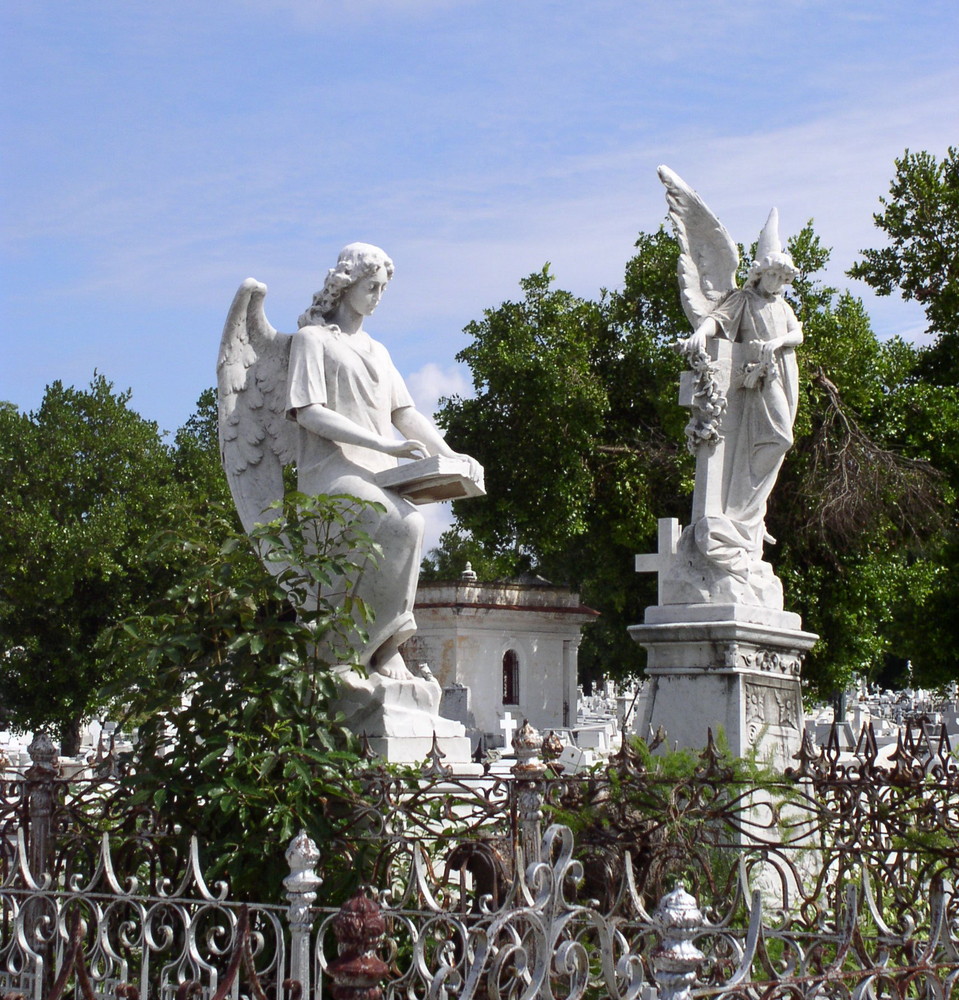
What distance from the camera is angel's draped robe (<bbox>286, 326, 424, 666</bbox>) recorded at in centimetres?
626

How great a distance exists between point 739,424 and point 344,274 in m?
3.65

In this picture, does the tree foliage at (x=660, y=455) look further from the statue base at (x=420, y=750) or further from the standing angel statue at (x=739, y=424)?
the statue base at (x=420, y=750)

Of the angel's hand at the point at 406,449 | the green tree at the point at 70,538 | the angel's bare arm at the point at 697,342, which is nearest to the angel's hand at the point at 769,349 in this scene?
the angel's bare arm at the point at 697,342

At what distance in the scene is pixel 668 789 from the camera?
5961 mm

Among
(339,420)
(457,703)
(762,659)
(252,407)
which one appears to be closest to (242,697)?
(339,420)

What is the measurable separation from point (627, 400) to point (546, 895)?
19.2m

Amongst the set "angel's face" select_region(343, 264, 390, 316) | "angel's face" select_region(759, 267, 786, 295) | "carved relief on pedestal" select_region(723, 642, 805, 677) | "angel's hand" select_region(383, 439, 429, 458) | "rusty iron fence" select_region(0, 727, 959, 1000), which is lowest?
"rusty iron fence" select_region(0, 727, 959, 1000)

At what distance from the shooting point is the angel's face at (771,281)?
931 centimetres

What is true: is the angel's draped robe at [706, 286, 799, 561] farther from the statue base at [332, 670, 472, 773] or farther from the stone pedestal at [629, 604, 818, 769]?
the statue base at [332, 670, 472, 773]

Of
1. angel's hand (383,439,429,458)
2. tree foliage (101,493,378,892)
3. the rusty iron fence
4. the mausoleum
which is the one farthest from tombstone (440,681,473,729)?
tree foliage (101,493,378,892)

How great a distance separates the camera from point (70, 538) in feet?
70.8

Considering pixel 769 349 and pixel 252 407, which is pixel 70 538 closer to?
pixel 769 349

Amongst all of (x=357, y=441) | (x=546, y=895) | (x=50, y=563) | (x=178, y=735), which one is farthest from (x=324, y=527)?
(x=50, y=563)

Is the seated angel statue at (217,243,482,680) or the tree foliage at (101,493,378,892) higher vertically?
the seated angel statue at (217,243,482,680)
